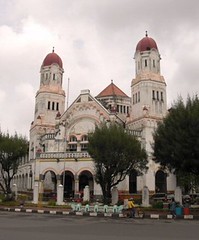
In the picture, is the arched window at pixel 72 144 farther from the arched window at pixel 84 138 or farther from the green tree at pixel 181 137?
the green tree at pixel 181 137

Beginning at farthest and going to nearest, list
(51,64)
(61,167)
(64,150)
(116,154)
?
(51,64), (64,150), (61,167), (116,154)

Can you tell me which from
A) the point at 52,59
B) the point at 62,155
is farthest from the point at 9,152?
the point at 52,59

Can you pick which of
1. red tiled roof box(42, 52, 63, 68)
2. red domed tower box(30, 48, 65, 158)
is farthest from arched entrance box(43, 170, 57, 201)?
red tiled roof box(42, 52, 63, 68)

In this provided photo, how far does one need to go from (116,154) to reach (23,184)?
36153 mm

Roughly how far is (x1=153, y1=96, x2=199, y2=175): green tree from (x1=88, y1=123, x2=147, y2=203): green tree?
361 centimetres

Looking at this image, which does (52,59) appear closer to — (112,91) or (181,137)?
(112,91)

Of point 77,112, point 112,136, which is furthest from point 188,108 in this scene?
point 77,112

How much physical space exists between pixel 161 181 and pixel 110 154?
21433 millimetres

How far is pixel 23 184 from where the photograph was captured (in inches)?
2479

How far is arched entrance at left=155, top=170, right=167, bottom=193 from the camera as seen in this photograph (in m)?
49.5

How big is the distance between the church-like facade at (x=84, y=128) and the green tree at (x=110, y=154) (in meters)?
12.1

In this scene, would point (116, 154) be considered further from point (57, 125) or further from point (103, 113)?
point (57, 125)

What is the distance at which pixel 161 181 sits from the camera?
50.3m

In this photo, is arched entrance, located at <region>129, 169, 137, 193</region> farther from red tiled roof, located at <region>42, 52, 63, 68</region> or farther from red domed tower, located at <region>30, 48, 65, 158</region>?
red tiled roof, located at <region>42, 52, 63, 68</region>
